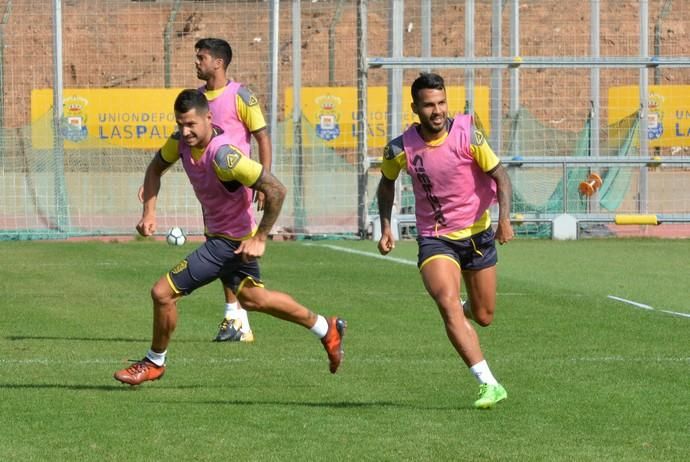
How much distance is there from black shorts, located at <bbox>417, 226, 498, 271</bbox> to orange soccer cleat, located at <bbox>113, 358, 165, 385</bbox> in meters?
1.79

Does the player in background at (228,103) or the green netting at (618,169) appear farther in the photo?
the green netting at (618,169)

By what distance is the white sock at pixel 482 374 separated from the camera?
8781mm

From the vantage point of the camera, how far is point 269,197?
942 centimetres

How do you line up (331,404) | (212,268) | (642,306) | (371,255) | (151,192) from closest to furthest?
(331,404) < (212,268) < (151,192) < (642,306) < (371,255)

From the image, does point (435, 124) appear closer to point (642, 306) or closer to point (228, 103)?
point (228, 103)

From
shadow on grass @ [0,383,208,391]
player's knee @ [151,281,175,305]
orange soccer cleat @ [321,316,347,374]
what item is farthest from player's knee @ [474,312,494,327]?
player's knee @ [151,281,175,305]

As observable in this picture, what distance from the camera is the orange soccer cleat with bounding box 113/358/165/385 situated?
953 cm

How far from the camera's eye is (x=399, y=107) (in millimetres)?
24531

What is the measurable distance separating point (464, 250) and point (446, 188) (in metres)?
0.42

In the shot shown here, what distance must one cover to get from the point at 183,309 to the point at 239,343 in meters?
2.48

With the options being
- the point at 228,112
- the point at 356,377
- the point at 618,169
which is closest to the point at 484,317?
the point at 356,377

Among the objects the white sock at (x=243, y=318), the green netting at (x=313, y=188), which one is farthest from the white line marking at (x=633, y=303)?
the green netting at (x=313, y=188)

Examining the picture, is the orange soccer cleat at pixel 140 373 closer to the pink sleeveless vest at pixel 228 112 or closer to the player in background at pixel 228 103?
the player in background at pixel 228 103

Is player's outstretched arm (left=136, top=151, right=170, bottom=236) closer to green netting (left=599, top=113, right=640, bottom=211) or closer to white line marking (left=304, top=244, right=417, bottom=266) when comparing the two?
white line marking (left=304, top=244, right=417, bottom=266)
